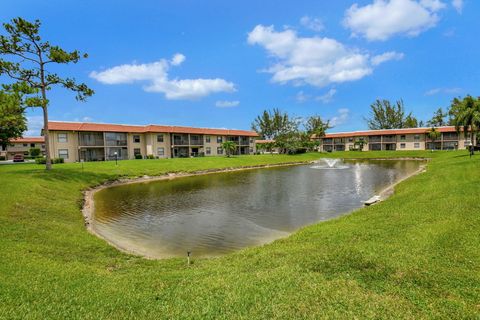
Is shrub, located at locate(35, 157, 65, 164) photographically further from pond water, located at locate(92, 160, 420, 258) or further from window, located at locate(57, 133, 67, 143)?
pond water, located at locate(92, 160, 420, 258)

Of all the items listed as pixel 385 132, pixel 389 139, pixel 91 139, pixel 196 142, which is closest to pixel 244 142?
pixel 196 142

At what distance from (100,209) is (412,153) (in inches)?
2945

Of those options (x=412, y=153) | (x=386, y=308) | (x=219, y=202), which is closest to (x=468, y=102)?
(x=412, y=153)

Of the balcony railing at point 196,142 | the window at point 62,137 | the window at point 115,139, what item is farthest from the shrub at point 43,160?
the balcony railing at point 196,142

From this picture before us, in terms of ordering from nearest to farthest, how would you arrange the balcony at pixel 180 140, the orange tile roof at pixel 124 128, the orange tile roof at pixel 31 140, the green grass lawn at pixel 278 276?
the green grass lawn at pixel 278 276 → the orange tile roof at pixel 124 128 → the balcony at pixel 180 140 → the orange tile roof at pixel 31 140

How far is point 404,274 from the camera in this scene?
20.0 ft

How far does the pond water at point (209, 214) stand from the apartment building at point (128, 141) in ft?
74.9

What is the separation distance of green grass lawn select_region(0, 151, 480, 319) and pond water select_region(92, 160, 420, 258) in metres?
2.14

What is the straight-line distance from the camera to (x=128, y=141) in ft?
189

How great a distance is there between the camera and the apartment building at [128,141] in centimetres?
4862

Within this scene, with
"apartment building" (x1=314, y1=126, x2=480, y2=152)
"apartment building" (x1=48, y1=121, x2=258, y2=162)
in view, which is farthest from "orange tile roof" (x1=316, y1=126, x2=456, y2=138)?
"apartment building" (x1=48, y1=121, x2=258, y2=162)

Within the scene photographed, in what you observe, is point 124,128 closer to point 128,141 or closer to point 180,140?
point 128,141

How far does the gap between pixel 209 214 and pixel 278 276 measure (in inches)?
440

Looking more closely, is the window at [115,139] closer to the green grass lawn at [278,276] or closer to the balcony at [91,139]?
the balcony at [91,139]
